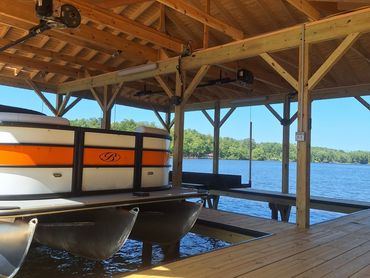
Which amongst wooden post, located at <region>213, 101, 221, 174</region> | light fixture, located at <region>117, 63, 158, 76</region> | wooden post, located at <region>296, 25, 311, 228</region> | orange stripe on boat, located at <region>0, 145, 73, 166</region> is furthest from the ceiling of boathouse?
orange stripe on boat, located at <region>0, 145, 73, 166</region>

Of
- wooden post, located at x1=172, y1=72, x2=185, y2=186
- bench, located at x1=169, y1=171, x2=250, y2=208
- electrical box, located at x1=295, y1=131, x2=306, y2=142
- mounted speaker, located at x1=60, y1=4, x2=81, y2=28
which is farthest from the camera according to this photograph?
bench, located at x1=169, y1=171, x2=250, y2=208

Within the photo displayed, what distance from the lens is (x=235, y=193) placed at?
9.34 metres

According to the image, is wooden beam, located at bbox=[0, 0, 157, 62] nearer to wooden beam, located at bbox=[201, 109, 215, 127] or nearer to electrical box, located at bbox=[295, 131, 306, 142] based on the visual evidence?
electrical box, located at bbox=[295, 131, 306, 142]

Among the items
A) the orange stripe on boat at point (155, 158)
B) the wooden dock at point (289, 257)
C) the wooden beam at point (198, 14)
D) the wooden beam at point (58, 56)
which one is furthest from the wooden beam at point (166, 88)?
the wooden dock at point (289, 257)

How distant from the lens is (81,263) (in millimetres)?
4934

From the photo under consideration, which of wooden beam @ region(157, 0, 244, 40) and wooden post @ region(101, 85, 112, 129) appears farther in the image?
wooden post @ region(101, 85, 112, 129)

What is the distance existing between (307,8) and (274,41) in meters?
0.61

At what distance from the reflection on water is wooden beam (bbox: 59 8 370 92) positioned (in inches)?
117

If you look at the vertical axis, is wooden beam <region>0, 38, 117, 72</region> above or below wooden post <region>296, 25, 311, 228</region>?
above

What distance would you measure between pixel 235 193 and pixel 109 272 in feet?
17.2

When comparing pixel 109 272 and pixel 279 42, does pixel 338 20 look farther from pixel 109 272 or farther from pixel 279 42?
pixel 109 272

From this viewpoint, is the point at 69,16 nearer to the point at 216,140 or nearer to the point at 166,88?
the point at 166,88

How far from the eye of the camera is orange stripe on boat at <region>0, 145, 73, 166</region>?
3.40 meters

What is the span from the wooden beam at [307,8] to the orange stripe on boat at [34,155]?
309cm
